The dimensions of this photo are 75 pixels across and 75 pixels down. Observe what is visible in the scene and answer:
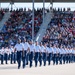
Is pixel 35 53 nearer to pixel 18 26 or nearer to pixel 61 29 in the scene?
pixel 61 29

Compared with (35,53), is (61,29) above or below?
below

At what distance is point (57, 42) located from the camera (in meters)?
50.5

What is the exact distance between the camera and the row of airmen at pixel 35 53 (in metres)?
26.9

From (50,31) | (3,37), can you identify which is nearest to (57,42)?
(50,31)

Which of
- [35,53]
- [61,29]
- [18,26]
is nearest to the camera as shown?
[35,53]

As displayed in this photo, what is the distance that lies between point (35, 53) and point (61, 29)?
77.9ft

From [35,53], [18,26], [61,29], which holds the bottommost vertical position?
[61,29]

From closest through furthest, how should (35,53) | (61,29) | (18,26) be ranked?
(35,53) < (61,29) < (18,26)

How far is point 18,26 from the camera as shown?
186 feet

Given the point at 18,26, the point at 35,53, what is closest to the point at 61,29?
the point at 18,26

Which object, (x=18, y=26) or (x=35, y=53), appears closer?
(x=35, y=53)

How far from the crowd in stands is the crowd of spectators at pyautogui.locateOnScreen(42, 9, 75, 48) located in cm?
197

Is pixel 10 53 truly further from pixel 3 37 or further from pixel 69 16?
pixel 69 16

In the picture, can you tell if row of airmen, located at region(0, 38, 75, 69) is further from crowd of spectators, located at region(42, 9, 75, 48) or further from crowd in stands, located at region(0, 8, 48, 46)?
crowd in stands, located at region(0, 8, 48, 46)
